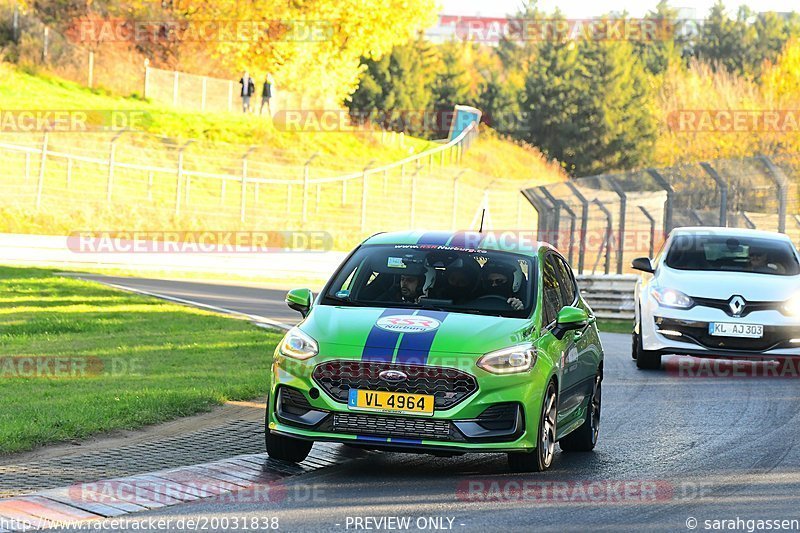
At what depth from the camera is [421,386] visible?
28.0 feet

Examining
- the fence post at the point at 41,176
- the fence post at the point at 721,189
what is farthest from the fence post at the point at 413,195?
the fence post at the point at 721,189

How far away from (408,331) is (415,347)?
21 cm

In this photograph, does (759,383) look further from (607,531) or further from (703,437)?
(607,531)

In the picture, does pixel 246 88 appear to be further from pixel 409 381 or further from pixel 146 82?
pixel 409 381

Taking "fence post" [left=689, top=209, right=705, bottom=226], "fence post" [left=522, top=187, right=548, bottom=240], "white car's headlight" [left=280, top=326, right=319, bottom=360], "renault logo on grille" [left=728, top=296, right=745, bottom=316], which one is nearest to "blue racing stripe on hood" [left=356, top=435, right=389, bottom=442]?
"white car's headlight" [left=280, top=326, right=319, bottom=360]

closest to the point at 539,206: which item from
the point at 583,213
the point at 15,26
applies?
the point at 583,213

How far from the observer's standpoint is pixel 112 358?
47.4 feet

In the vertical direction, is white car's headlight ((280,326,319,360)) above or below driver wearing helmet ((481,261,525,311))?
below

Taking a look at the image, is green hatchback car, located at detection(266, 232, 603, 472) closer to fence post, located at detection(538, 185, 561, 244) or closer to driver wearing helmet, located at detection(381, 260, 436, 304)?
driver wearing helmet, located at detection(381, 260, 436, 304)

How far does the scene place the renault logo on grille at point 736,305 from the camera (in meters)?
15.8

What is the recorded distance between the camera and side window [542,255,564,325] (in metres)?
9.71

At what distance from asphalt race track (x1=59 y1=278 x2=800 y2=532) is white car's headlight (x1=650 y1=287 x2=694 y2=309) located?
342cm

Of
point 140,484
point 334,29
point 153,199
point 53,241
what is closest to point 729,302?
point 140,484

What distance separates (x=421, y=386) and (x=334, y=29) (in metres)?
38.7
